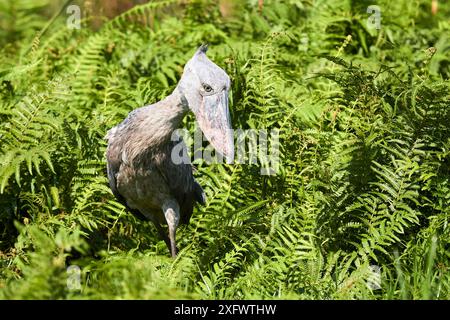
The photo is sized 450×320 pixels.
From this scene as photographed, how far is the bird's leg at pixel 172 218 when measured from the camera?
5812mm

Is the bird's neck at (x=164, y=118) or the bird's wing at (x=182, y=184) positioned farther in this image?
the bird's wing at (x=182, y=184)

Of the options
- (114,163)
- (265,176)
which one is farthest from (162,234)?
(265,176)

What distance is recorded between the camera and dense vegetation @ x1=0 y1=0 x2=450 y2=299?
5.29 metres

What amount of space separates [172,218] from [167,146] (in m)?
0.50

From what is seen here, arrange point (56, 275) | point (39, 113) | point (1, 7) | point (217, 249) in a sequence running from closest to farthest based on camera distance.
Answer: point (56, 275)
point (217, 249)
point (39, 113)
point (1, 7)

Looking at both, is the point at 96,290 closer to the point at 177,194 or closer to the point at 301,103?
the point at 177,194

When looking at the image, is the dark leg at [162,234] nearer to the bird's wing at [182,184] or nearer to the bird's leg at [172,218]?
the bird's wing at [182,184]

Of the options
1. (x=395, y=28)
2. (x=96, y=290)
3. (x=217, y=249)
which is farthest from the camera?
(x=395, y=28)

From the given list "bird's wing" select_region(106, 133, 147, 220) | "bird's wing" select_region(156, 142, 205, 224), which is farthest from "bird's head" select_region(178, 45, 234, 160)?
"bird's wing" select_region(106, 133, 147, 220)

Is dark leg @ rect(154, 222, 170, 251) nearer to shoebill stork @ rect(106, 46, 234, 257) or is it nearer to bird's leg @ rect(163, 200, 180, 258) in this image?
shoebill stork @ rect(106, 46, 234, 257)

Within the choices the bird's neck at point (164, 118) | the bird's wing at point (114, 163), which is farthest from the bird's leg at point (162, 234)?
the bird's neck at point (164, 118)

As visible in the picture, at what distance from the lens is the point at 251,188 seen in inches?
260

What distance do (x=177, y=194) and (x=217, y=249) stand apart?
45cm
